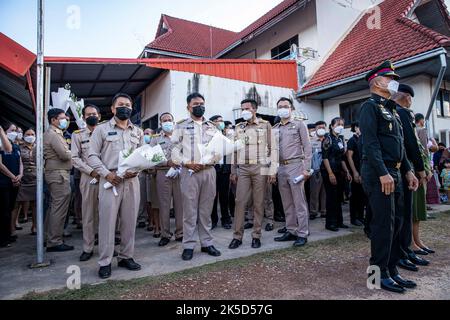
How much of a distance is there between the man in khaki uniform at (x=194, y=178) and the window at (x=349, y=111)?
713cm

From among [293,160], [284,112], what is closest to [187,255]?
[293,160]

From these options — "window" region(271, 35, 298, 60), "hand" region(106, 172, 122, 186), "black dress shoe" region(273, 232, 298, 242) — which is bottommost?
"black dress shoe" region(273, 232, 298, 242)

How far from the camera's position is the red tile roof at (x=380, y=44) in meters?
7.80

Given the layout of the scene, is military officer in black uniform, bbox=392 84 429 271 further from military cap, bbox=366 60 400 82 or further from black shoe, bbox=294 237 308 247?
black shoe, bbox=294 237 308 247

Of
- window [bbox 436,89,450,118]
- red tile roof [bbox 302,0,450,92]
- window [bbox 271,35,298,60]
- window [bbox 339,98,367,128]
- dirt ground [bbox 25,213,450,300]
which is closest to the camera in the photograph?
dirt ground [bbox 25,213,450,300]

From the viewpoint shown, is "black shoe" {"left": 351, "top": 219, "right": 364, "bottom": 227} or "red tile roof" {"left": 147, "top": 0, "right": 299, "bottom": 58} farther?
"red tile roof" {"left": 147, "top": 0, "right": 299, "bottom": 58}

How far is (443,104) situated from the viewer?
9305 millimetres

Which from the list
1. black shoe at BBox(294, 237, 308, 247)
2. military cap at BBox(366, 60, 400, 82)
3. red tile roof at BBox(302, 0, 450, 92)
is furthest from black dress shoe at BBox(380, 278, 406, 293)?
red tile roof at BBox(302, 0, 450, 92)

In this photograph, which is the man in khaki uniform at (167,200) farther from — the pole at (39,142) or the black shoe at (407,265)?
the black shoe at (407,265)

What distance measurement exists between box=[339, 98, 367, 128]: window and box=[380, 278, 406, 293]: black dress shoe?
7.79 metres

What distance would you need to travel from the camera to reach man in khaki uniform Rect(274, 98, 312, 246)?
14.4ft

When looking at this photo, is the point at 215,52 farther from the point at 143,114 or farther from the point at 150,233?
the point at 150,233

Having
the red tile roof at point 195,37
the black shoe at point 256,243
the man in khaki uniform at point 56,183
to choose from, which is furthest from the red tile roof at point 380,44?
the man in khaki uniform at point 56,183

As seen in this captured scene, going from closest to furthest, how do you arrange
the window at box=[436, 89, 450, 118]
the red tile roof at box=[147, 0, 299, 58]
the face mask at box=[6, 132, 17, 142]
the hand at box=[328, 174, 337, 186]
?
the hand at box=[328, 174, 337, 186] → the face mask at box=[6, 132, 17, 142] → the window at box=[436, 89, 450, 118] → the red tile roof at box=[147, 0, 299, 58]
